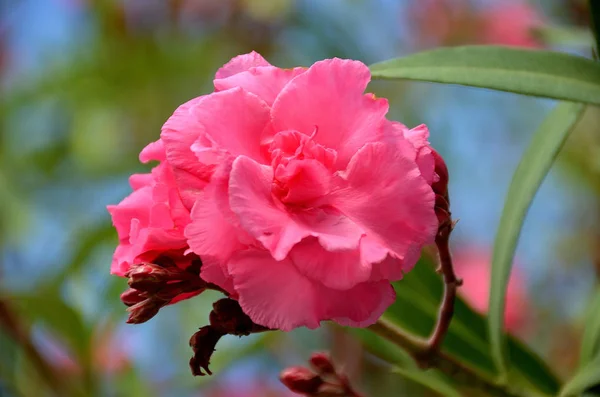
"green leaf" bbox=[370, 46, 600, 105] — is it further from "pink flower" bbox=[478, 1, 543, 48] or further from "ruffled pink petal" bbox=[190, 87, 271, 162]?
"pink flower" bbox=[478, 1, 543, 48]

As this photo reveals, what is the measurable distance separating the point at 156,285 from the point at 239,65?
0.14 m

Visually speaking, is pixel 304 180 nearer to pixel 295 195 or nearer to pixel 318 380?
pixel 295 195

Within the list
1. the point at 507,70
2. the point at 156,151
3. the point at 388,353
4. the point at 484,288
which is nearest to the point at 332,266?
the point at 156,151

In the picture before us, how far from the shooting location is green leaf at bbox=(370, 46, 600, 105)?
515mm

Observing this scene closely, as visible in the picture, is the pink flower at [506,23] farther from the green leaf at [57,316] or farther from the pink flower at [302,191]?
the pink flower at [302,191]

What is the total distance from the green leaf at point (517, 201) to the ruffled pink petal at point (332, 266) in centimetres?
25

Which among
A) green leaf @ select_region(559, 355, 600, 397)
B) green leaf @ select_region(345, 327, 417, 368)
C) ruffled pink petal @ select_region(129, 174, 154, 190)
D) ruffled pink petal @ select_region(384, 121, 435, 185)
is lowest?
green leaf @ select_region(345, 327, 417, 368)

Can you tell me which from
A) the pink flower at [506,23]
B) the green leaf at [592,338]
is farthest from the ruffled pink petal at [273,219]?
the pink flower at [506,23]

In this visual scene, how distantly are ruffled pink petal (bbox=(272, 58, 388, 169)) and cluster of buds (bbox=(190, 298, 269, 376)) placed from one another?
0.34 ft

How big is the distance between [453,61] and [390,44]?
4.22ft

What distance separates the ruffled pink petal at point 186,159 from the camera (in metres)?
0.41

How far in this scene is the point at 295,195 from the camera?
42 centimetres

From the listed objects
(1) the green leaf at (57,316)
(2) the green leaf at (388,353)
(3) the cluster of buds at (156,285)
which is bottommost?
(1) the green leaf at (57,316)

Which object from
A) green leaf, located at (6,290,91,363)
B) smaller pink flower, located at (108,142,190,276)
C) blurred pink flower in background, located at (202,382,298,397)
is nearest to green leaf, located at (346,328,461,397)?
smaller pink flower, located at (108,142,190,276)
